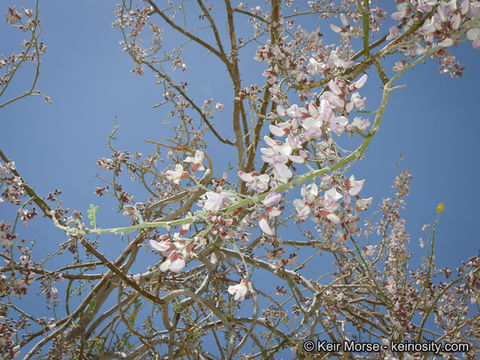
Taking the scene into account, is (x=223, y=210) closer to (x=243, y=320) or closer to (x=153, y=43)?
(x=243, y=320)

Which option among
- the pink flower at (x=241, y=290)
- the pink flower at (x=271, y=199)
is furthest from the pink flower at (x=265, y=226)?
the pink flower at (x=241, y=290)

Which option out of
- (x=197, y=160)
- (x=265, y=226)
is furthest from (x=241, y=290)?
(x=197, y=160)

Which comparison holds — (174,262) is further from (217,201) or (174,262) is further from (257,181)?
(257,181)

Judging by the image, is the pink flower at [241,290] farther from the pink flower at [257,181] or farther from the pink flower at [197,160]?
the pink flower at [197,160]

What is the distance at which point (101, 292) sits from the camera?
2.23m

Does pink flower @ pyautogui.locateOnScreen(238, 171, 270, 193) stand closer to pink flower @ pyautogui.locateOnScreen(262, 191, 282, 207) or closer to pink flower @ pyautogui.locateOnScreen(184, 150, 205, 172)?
pink flower @ pyautogui.locateOnScreen(262, 191, 282, 207)

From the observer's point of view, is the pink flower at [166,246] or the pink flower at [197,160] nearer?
the pink flower at [166,246]

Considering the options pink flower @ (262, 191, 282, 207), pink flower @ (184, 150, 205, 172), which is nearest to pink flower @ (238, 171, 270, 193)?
pink flower @ (262, 191, 282, 207)

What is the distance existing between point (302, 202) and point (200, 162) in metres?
0.34

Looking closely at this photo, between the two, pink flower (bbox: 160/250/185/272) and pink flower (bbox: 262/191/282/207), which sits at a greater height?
pink flower (bbox: 262/191/282/207)

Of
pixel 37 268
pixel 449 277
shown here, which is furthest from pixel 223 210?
pixel 449 277

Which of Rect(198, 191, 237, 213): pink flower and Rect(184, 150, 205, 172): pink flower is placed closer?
Rect(198, 191, 237, 213): pink flower

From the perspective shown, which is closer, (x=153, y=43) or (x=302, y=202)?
(x=302, y=202)

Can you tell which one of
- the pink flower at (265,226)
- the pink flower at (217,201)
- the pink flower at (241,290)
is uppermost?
the pink flower at (217,201)
